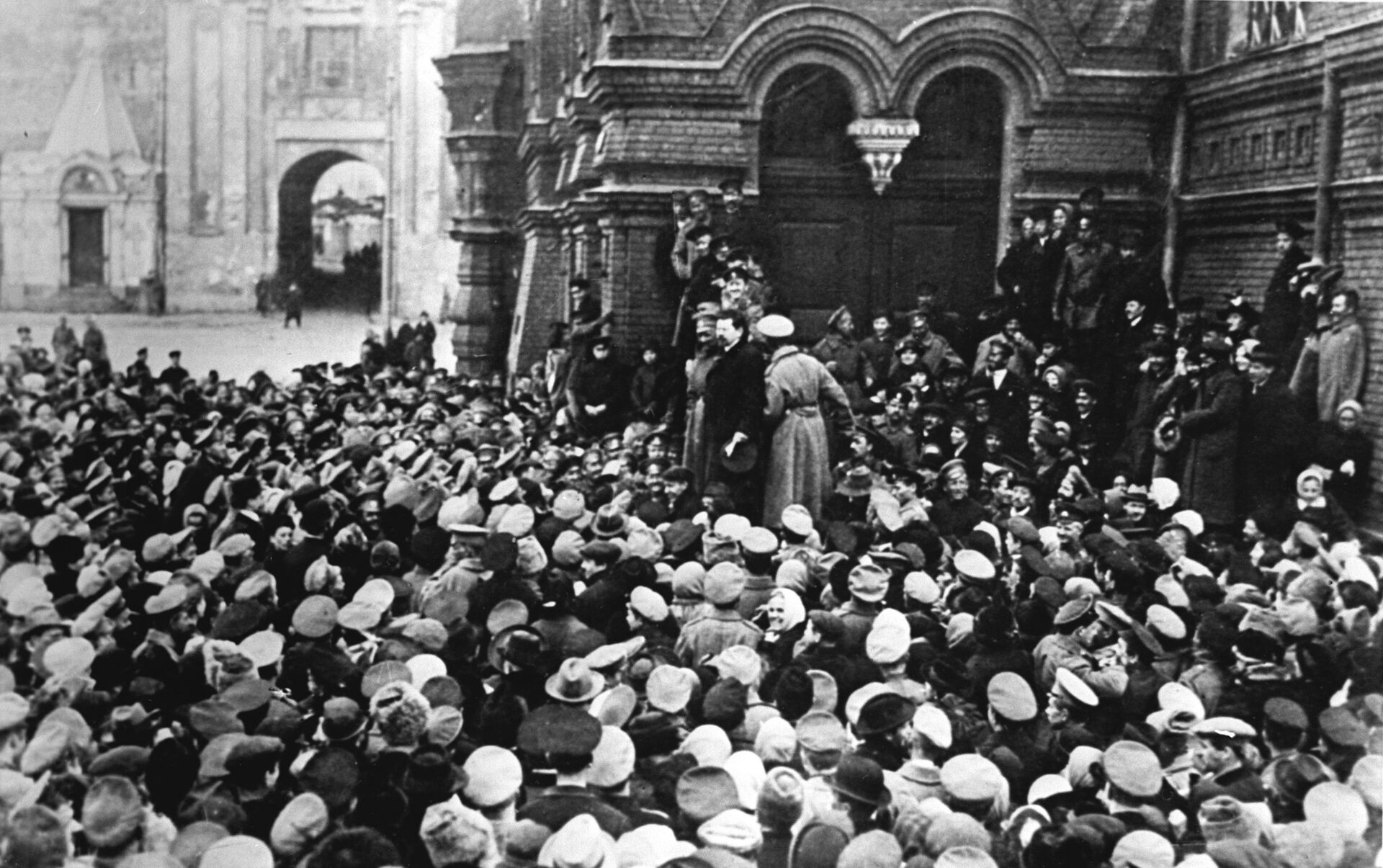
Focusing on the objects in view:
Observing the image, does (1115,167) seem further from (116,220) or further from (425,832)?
(425,832)

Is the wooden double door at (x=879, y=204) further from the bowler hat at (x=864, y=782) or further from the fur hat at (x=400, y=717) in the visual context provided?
the fur hat at (x=400, y=717)

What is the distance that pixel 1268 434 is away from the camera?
884 cm

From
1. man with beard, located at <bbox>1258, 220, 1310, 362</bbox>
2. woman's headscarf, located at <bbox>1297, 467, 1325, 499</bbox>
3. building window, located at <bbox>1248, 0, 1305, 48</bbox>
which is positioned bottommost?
woman's headscarf, located at <bbox>1297, 467, 1325, 499</bbox>

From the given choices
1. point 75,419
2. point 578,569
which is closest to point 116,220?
point 75,419

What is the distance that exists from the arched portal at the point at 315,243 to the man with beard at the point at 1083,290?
5.85 m

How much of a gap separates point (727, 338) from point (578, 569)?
255 cm

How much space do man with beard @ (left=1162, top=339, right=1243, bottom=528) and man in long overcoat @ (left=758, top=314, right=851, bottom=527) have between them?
241 centimetres

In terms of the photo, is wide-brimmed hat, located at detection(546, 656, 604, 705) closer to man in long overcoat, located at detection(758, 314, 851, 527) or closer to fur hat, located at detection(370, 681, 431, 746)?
fur hat, located at detection(370, 681, 431, 746)

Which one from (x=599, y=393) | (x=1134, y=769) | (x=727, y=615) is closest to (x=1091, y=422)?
(x=599, y=393)

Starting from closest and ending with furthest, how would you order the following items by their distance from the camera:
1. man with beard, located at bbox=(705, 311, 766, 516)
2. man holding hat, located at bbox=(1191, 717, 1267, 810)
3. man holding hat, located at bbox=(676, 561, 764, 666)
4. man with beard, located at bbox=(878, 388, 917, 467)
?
man holding hat, located at bbox=(1191, 717, 1267, 810) → man holding hat, located at bbox=(676, 561, 764, 666) → man with beard, located at bbox=(705, 311, 766, 516) → man with beard, located at bbox=(878, 388, 917, 467)

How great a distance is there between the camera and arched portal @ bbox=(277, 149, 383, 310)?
10.5 metres

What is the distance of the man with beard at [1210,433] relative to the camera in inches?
352

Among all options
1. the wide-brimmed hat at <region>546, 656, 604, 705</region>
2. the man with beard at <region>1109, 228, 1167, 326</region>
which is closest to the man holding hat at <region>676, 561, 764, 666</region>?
the wide-brimmed hat at <region>546, 656, 604, 705</region>

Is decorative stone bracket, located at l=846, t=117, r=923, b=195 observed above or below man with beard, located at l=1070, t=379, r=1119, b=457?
above
